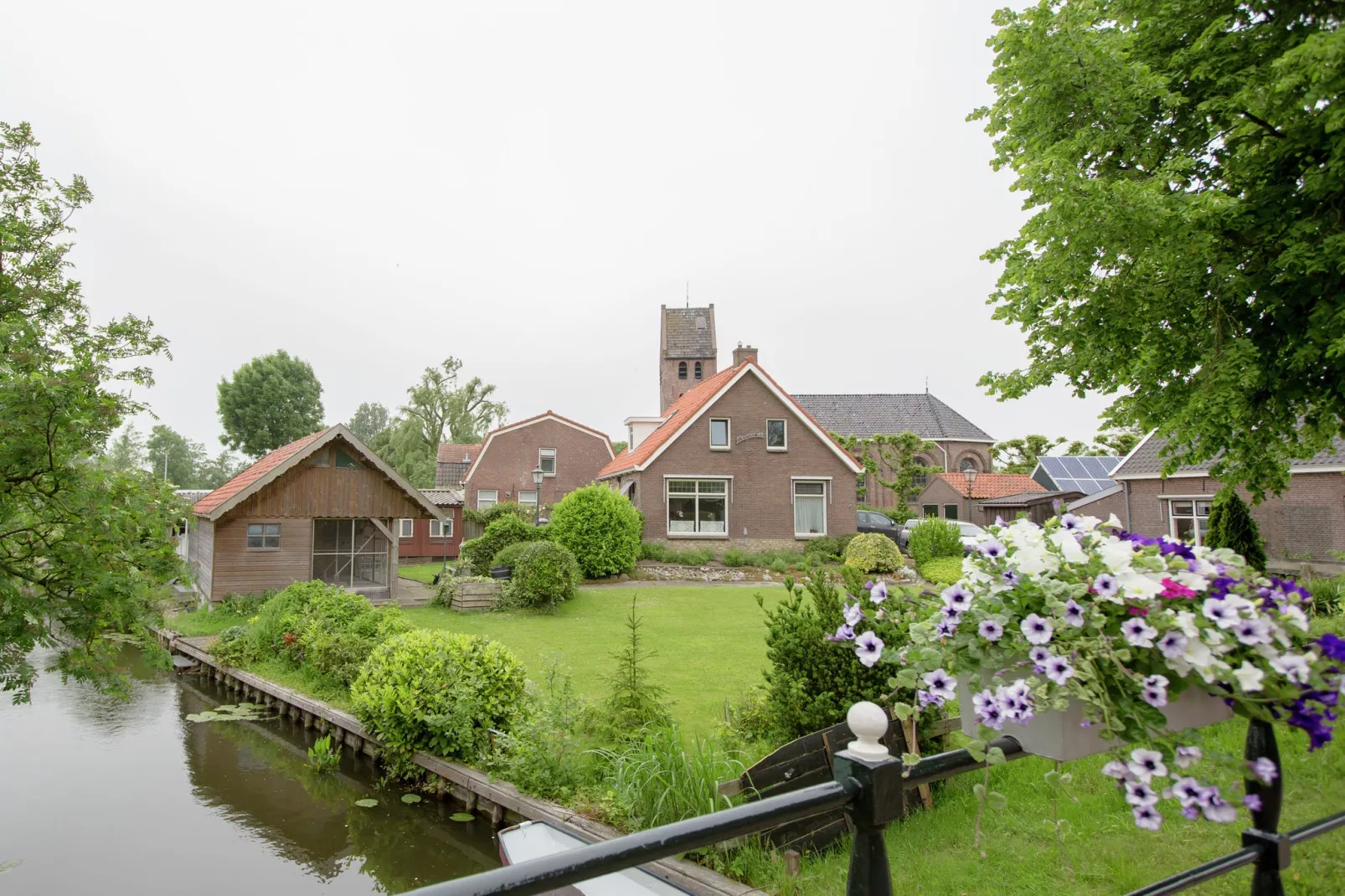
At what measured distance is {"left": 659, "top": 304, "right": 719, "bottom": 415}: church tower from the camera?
44844mm

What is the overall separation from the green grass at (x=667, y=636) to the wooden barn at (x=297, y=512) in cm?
326

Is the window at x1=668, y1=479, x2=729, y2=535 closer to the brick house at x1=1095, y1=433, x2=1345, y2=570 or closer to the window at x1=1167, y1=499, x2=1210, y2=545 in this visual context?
the brick house at x1=1095, y1=433, x2=1345, y2=570

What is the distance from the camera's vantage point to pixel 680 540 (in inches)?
1057

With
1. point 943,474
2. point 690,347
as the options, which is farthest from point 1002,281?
point 943,474

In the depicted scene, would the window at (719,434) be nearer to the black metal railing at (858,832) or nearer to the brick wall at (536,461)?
the brick wall at (536,461)

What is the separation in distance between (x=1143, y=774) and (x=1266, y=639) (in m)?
0.40

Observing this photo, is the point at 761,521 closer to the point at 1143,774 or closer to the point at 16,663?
the point at 16,663

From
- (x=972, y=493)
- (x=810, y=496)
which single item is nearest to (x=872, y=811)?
(x=810, y=496)

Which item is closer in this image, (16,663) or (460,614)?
(16,663)

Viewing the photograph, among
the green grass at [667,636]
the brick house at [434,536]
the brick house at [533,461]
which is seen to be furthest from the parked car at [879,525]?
the brick house at [434,536]

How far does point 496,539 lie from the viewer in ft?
74.1

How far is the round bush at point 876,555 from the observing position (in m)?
22.7

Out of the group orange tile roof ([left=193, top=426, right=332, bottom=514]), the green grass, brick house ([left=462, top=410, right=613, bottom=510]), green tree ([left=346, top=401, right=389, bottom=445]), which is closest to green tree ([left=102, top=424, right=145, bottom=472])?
green tree ([left=346, top=401, right=389, bottom=445])

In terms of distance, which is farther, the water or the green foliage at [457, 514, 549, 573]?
the green foliage at [457, 514, 549, 573]
